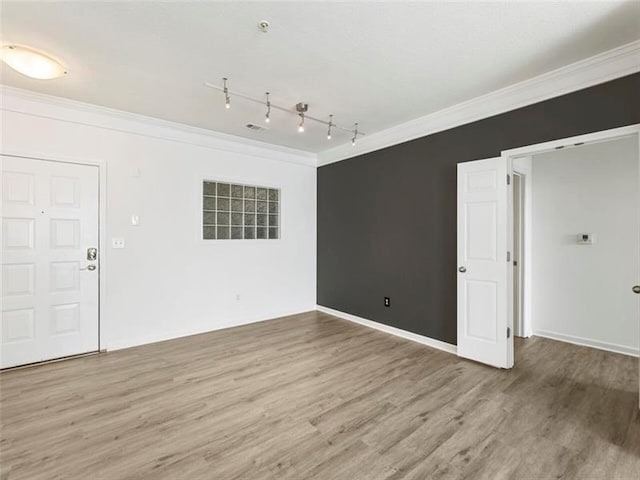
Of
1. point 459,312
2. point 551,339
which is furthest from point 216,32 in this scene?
point 551,339

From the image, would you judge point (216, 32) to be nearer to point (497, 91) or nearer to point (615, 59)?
point (497, 91)

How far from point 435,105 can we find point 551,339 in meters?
3.32

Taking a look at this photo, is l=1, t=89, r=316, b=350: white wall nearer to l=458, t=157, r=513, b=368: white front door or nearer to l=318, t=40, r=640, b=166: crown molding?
l=318, t=40, r=640, b=166: crown molding

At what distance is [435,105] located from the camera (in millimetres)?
3301

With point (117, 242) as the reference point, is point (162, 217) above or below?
above

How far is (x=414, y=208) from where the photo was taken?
3.88 meters

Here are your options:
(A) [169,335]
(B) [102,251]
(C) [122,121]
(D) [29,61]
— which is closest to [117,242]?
(B) [102,251]

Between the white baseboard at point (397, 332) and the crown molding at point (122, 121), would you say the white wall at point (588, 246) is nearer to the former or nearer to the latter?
the white baseboard at point (397, 332)

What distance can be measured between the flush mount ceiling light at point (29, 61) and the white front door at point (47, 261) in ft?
3.53

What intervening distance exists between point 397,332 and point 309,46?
346 cm

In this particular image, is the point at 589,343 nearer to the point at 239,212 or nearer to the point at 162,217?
the point at 239,212

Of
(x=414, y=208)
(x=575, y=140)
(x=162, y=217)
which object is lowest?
(x=162, y=217)

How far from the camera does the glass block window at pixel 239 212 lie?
14.1 ft

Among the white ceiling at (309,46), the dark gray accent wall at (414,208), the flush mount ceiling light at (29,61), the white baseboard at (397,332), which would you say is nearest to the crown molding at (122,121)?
the white ceiling at (309,46)
